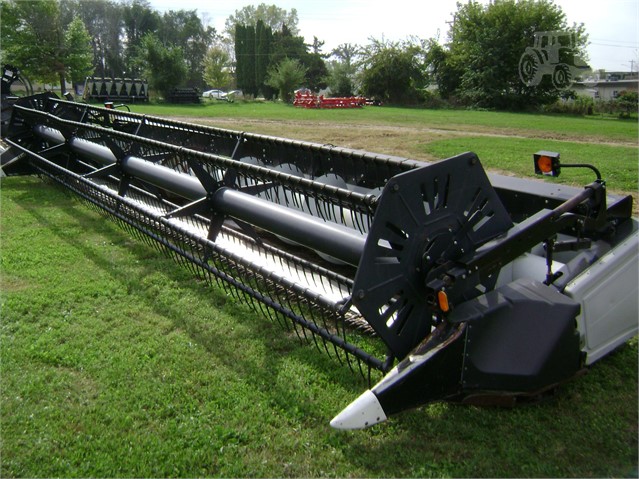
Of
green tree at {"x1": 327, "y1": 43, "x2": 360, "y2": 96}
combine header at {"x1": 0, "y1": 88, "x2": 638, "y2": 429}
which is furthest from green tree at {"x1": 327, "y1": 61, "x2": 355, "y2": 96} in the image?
combine header at {"x1": 0, "y1": 88, "x2": 638, "y2": 429}

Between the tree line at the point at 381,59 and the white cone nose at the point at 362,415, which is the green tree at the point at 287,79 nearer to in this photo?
the tree line at the point at 381,59

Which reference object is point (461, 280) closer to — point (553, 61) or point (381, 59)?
point (553, 61)

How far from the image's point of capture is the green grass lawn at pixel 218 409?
2.33 m

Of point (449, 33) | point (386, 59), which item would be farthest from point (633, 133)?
point (449, 33)

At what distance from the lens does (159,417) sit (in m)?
2.64

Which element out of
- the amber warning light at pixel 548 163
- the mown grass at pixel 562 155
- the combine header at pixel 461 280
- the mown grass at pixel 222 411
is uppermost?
the amber warning light at pixel 548 163

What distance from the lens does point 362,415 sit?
2219 millimetres

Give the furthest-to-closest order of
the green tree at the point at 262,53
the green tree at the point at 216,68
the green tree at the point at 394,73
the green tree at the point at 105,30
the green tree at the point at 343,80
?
the green tree at the point at 105,30 < the green tree at the point at 262,53 < the green tree at the point at 216,68 < the green tree at the point at 343,80 < the green tree at the point at 394,73

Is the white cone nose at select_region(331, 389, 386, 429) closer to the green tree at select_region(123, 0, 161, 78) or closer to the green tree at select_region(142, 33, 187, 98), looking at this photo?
the green tree at select_region(142, 33, 187, 98)

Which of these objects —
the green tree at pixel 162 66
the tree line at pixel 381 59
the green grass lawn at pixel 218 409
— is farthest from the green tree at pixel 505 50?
the green grass lawn at pixel 218 409

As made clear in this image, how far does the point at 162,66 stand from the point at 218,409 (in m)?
44.4

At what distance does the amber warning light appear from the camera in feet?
9.73

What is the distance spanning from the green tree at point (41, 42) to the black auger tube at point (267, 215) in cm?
3333

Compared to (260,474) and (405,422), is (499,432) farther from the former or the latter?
(260,474)
